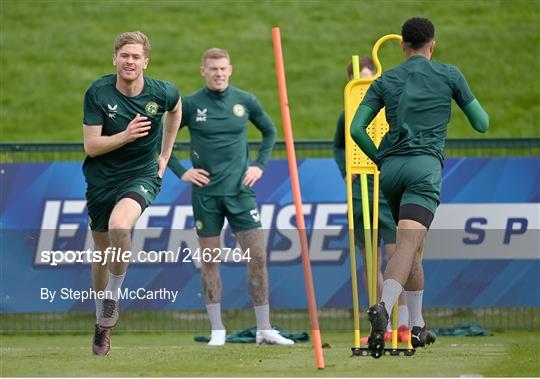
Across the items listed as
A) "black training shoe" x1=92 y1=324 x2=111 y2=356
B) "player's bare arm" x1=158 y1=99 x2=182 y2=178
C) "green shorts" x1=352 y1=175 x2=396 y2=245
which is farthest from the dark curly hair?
"green shorts" x1=352 y1=175 x2=396 y2=245

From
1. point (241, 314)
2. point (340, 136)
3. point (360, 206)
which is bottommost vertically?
point (241, 314)

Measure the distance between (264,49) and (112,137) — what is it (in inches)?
515

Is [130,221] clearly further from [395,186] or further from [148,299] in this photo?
[148,299]

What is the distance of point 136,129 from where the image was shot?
10.7m

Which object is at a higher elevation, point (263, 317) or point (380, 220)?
point (380, 220)

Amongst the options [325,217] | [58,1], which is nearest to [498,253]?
[325,217]

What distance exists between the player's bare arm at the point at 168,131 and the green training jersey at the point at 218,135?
213cm

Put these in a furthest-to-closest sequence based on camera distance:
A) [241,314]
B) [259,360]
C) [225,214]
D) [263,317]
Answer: [241,314], [225,214], [263,317], [259,360]

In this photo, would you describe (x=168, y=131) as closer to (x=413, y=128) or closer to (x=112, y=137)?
(x=112, y=137)

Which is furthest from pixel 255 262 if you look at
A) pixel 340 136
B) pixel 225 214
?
pixel 340 136

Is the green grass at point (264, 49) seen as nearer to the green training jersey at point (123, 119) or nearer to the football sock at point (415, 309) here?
the green training jersey at point (123, 119)

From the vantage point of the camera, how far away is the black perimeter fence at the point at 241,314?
1510 centimetres

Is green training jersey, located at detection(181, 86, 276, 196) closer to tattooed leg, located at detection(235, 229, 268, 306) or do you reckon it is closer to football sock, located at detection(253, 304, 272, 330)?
tattooed leg, located at detection(235, 229, 268, 306)

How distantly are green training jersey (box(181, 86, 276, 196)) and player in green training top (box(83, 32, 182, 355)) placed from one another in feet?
7.90
